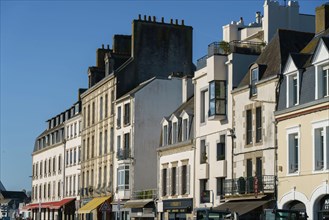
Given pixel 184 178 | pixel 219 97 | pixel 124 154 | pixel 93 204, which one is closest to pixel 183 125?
pixel 184 178

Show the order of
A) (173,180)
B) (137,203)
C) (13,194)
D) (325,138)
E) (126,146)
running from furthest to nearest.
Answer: (13,194)
(126,146)
(137,203)
(173,180)
(325,138)

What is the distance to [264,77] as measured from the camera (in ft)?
126

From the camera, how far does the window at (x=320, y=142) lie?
32812 mm

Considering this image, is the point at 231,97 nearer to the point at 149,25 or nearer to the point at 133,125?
the point at 133,125

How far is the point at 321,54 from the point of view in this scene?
3322cm

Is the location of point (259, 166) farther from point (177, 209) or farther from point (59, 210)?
point (59, 210)

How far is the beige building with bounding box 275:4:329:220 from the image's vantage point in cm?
3299

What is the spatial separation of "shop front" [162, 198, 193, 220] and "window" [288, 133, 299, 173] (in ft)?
40.7

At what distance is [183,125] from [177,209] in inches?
213

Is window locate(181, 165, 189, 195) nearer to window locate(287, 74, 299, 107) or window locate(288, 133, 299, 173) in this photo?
window locate(288, 133, 299, 173)

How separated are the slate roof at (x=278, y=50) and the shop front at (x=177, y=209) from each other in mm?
9370

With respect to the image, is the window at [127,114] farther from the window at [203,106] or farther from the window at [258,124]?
the window at [258,124]

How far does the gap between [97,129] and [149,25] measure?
35.5ft

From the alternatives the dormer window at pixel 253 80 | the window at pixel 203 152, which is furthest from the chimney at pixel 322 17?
the window at pixel 203 152
